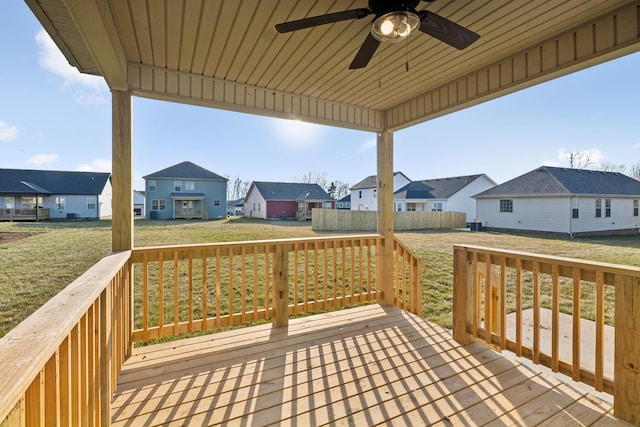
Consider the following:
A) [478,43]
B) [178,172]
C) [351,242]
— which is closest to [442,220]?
[351,242]

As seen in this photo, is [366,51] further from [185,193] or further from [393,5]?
[185,193]

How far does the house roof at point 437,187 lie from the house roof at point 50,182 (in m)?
24.8

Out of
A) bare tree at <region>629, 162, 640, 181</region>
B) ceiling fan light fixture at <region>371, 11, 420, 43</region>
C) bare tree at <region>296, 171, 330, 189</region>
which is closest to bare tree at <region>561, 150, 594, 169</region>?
bare tree at <region>629, 162, 640, 181</region>

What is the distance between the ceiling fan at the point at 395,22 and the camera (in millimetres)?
1710

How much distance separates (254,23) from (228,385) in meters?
2.73

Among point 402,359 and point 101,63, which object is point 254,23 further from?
point 402,359

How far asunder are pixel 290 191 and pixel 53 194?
18223mm

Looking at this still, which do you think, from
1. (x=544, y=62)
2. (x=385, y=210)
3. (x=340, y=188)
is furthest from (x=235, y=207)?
(x=544, y=62)

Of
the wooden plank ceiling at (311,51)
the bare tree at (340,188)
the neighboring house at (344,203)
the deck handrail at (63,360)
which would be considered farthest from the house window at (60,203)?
the deck handrail at (63,360)

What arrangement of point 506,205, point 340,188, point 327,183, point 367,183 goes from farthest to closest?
point 340,188
point 327,183
point 367,183
point 506,205

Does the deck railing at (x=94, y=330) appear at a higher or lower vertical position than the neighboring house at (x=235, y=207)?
lower

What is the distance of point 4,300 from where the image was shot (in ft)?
13.9

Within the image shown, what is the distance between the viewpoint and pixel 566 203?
1445 cm

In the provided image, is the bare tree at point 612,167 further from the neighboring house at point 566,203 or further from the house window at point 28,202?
the house window at point 28,202
